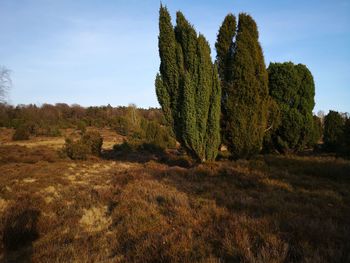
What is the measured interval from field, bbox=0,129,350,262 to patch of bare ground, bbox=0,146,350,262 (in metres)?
0.02

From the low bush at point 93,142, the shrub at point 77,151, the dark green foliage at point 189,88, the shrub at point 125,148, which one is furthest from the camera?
the shrub at point 125,148

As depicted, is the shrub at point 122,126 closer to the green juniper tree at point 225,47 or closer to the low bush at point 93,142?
the low bush at point 93,142

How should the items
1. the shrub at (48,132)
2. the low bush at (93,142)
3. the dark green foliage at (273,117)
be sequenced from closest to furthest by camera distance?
the dark green foliage at (273,117), the low bush at (93,142), the shrub at (48,132)

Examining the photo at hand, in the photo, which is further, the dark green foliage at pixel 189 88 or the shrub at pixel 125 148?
the shrub at pixel 125 148

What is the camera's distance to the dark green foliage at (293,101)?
16.2m

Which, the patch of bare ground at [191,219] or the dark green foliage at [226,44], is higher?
the dark green foliage at [226,44]

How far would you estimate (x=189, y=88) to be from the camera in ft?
47.5

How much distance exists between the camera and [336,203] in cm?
711

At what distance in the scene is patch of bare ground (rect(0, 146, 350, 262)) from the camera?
452 centimetres

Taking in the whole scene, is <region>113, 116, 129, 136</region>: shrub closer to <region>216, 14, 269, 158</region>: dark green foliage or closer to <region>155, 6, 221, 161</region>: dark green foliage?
<region>155, 6, 221, 161</region>: dark green foliage

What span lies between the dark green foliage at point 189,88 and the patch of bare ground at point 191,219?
3.03 meters

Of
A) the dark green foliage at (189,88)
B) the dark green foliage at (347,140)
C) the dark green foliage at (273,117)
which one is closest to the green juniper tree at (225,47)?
the dark green foliage at (189,88)

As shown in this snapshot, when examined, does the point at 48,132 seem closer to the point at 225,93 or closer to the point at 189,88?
the point at 189,88

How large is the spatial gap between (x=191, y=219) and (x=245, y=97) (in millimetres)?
10102
